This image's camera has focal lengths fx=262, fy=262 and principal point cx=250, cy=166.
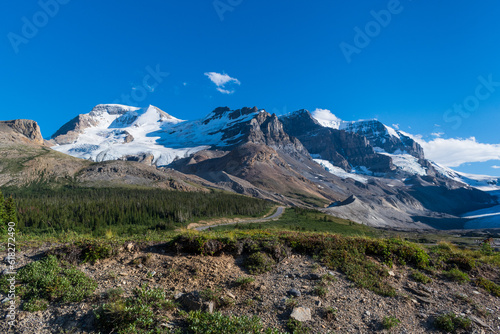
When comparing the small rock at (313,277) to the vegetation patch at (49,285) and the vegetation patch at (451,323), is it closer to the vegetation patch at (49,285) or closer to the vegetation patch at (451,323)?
the vegetation patch at (451,323)

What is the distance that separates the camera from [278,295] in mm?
9445

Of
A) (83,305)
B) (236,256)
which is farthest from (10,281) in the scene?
(236,256)

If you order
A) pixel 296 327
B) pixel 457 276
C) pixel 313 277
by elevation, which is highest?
pixel 457 276

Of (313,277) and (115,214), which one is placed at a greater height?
(313,277)

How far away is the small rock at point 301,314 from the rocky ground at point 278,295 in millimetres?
96

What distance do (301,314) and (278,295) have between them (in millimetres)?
1234

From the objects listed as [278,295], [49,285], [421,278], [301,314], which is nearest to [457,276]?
[421,278]

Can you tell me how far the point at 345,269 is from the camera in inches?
450

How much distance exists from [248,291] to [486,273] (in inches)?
457

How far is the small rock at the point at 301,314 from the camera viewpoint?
27.1ft

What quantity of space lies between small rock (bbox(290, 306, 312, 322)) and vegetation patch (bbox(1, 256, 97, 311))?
6.74 metres

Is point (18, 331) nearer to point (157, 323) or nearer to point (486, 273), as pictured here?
point (157, 323)

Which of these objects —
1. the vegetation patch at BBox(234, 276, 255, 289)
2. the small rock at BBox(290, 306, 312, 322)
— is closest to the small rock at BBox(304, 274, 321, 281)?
the small rock at BBox(290, 306, 312, 322)

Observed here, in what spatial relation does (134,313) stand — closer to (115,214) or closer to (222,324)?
(222,324)
